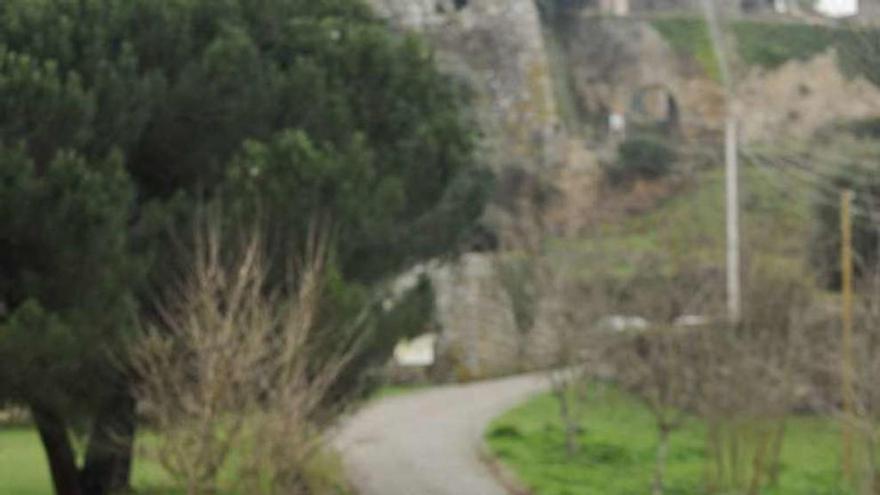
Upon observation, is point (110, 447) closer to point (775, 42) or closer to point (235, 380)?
point (235, 380)

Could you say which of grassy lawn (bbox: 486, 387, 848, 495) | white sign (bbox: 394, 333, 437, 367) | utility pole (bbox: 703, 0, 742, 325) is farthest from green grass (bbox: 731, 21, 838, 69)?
utility pole (bbox: 703, 0, 742, 325)

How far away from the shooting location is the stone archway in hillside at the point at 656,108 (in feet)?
196

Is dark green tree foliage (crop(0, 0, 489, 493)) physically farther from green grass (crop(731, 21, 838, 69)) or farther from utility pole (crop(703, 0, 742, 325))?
green grass (crop(731, 21, 838, 69))

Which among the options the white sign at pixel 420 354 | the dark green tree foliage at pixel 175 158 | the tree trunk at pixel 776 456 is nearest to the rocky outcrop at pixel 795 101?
the white sign at pixel 420 354

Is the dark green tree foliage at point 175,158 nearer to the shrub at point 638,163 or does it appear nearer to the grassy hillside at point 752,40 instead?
the shrub at point 638,163

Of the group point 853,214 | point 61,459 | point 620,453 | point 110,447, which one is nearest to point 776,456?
point 620,453

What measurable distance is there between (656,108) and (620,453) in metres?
30.8

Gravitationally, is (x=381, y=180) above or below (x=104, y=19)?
below

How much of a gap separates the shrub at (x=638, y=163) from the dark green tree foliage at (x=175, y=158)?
27367mm

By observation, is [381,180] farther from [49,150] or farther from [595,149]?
[595,149]

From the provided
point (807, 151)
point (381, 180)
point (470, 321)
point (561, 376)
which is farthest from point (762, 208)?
point (381, 180)

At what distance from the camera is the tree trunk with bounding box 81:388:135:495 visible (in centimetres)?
2361

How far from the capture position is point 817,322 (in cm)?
3459

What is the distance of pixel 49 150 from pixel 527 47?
3297 cm
